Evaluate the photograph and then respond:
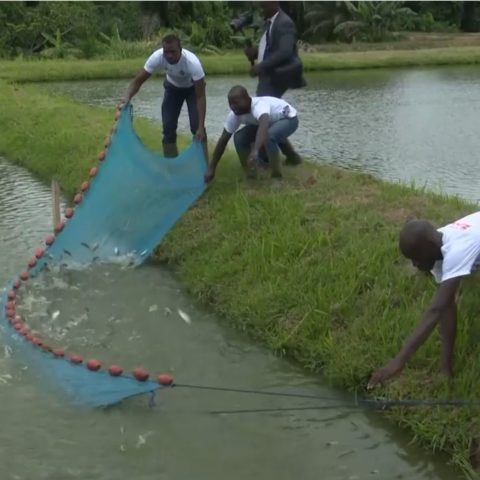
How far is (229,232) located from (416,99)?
1199 cm

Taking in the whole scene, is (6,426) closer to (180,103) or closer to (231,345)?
(231,345)

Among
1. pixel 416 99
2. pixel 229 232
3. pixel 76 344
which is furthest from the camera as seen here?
pixel 416 99

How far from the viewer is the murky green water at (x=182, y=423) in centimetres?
417

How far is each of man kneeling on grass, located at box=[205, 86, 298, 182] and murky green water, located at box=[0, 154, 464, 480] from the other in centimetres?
189

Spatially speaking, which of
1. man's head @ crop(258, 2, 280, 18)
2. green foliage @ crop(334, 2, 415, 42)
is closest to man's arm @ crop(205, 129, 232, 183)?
man's head @ crop(258, 2, 280, 18)

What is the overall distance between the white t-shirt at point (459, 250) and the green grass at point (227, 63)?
19661 millimetres

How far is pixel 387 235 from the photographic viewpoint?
6207 mm

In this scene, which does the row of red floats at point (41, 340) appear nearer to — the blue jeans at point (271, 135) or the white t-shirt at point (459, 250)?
the blue jeans at point (271, 135)

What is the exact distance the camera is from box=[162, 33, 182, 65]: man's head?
7.61 meters

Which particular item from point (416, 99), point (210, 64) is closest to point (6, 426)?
point (416, 99)

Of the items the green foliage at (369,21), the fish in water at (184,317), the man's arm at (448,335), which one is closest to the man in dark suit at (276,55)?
the fish in water at (184,317)

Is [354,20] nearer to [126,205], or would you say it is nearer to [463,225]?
[126,205]

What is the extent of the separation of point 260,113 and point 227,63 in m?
19.1

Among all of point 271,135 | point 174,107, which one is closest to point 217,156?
point 271,135
